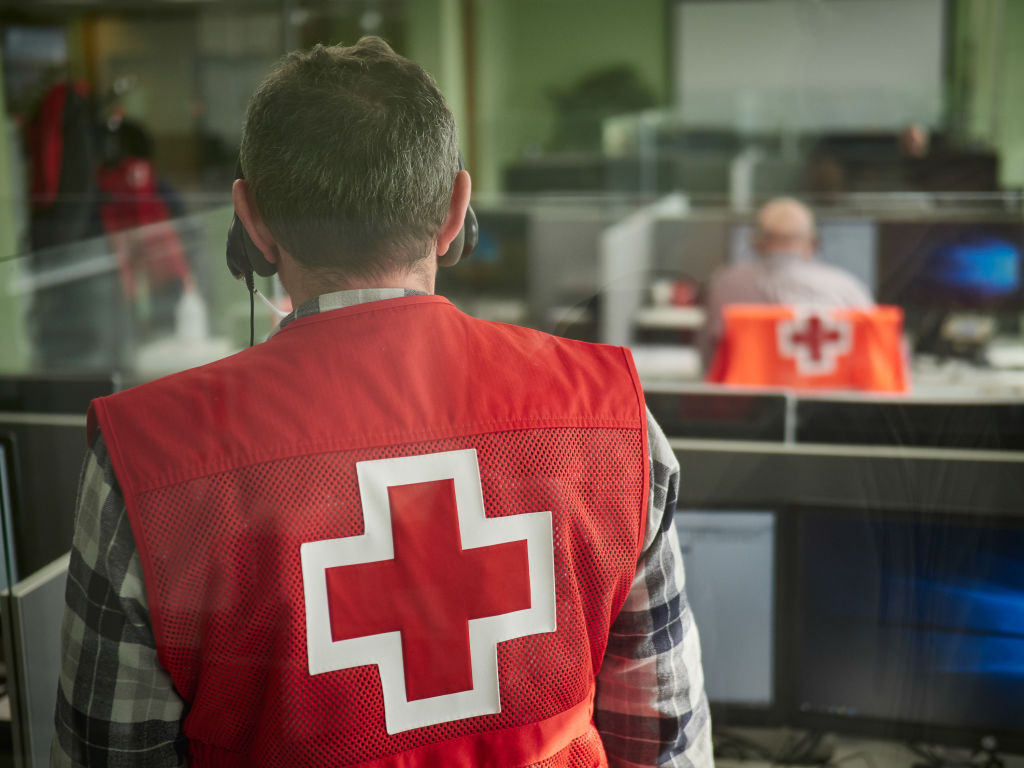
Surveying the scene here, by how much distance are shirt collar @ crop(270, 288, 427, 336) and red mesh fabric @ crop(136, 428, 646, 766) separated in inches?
3.6

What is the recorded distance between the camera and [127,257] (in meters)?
3.18

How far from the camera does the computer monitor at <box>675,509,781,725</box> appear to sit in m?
1.16

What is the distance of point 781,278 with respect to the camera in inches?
111

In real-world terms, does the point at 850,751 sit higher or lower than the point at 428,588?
lower

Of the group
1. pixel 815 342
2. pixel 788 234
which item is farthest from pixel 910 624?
pixel 788 234

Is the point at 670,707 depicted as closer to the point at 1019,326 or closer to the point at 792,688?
the point at 792,688

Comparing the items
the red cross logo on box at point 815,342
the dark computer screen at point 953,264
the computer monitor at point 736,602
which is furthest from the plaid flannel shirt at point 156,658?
the dark computer screen at point 953,264

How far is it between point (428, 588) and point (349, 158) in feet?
0.87

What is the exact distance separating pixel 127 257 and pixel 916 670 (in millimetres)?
2715

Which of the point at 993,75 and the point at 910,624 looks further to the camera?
the point at 993,75

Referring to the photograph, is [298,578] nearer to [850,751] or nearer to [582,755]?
[582,755]

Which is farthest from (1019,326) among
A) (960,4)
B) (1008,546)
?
(960,4)

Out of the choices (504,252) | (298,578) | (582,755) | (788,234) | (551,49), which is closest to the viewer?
(298,578)

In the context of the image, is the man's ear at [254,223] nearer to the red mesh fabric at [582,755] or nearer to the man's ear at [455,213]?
the man's ear at [455,213]
